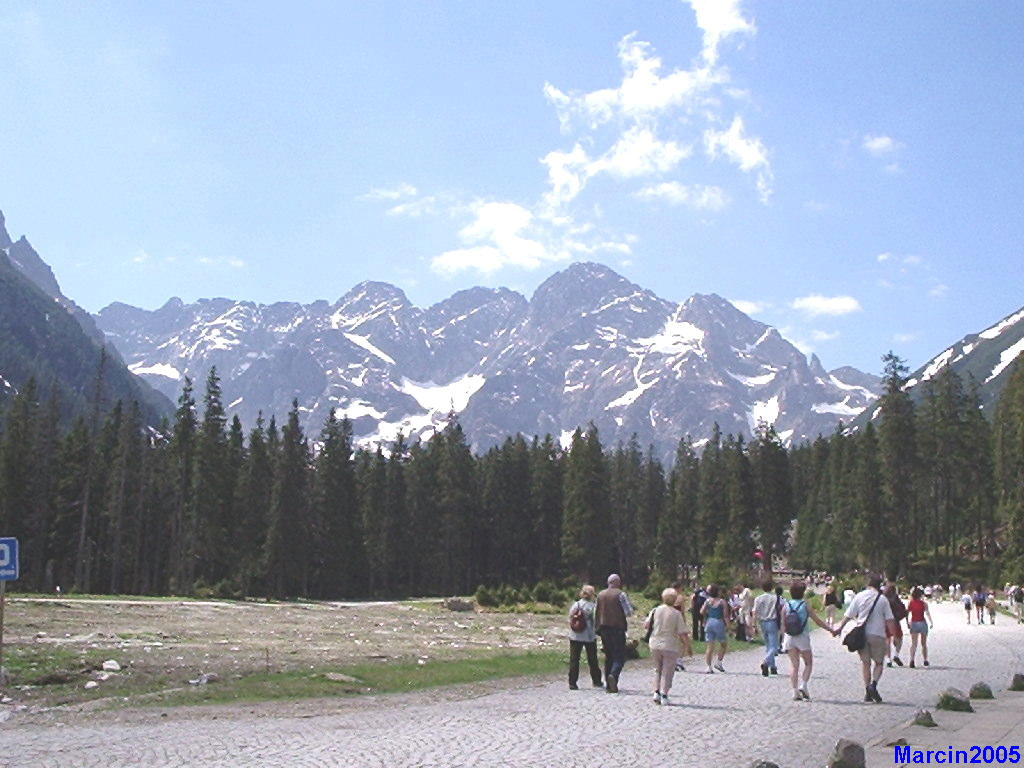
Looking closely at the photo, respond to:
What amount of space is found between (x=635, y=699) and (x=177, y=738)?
767 centimetres

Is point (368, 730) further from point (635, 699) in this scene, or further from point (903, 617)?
point (903, 617)

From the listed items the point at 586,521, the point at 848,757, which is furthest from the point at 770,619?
the point at 586,521

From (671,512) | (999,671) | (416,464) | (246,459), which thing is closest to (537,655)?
(999,671)

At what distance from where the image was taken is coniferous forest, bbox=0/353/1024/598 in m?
70.7

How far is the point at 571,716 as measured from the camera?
14.0 metres

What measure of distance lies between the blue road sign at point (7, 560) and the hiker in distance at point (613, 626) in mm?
10859

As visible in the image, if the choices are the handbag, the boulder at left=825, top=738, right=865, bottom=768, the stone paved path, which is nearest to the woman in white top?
the stone paved path

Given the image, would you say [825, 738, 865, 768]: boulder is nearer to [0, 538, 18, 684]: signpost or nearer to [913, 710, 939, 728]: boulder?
[913, 710, 939, 728]: boulder

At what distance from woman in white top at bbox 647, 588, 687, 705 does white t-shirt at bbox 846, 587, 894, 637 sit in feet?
9.66

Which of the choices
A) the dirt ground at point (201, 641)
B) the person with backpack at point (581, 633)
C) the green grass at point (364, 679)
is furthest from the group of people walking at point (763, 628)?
the dirt ground at point (201, 641)

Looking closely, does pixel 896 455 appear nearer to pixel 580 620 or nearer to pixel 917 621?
pixel 917 621

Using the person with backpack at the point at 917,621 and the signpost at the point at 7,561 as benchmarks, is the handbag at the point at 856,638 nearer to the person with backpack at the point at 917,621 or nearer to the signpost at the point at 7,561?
the person with backpack at the point at 917,621

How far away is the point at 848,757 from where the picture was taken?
8.59m

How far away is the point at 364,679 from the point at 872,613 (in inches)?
394
